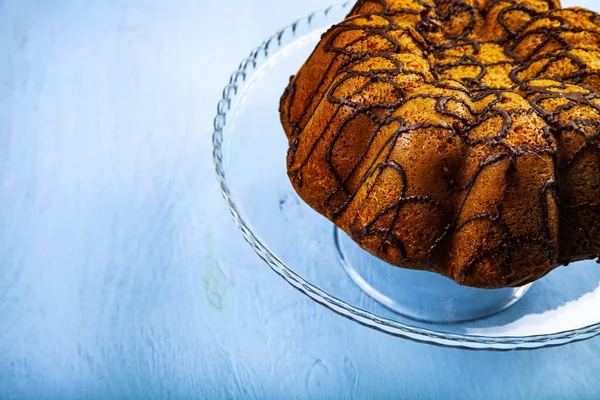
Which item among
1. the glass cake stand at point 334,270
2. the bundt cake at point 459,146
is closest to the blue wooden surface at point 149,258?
the glass cake stand at point 334,270

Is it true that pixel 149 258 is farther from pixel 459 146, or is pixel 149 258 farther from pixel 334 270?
pixel 459 146

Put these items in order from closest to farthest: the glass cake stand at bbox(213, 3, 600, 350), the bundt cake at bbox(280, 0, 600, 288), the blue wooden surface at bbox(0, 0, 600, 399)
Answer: the bundt cake at bbox(280, 0, 600, 288), the glass cake stand at bbox(213, 3, 600, 350), the blue wooden surface at bbox(0, 0, 600, 399)

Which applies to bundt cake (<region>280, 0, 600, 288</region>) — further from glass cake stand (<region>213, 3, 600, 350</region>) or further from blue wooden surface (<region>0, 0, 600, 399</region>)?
blue wooden surface (<region>0, 0, 600, 399</region>)

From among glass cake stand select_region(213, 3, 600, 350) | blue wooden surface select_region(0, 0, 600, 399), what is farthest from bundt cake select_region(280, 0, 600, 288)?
blue wooden surface select_region(0, 0, 600, 399)

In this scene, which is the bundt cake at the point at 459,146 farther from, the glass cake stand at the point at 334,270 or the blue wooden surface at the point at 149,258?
the blue wooden surface at the point at 149,258

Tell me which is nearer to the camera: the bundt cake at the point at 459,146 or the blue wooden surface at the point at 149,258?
the bundt cake at the point at 459,146

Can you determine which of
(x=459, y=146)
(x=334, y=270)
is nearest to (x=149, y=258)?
(x=334, y=270)

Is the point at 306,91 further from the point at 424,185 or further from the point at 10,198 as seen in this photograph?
the point at 10,198

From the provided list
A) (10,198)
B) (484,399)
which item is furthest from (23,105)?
(484,399)
